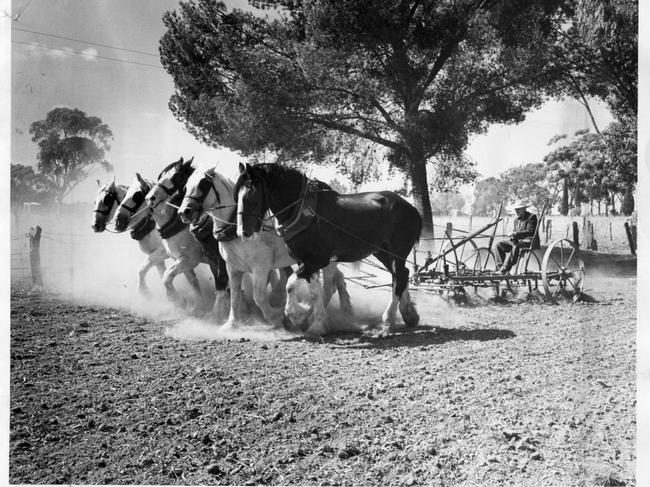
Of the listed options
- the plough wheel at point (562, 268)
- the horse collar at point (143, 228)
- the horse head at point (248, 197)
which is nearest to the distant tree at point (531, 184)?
the plough wheel at point (562, 268)

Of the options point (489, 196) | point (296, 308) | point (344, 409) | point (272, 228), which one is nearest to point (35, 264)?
point (272, 228)

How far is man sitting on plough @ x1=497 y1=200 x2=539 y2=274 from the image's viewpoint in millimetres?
4242

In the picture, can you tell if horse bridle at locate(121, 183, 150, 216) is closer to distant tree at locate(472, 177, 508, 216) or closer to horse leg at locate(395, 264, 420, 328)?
horse leg at locate(395, 264, 420, 328)

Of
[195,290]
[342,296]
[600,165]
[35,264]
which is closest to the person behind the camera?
[600,165]

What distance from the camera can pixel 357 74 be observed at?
4.08m

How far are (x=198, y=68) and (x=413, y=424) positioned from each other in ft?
10.1

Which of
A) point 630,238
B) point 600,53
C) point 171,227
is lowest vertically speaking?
point 630,238

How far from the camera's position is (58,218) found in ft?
12.8

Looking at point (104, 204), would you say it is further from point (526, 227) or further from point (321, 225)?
point (526, 227)

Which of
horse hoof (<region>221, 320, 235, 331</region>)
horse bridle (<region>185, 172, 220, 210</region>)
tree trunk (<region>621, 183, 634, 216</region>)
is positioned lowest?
horse hoof (<region>221, 320, 235, 331</region>)

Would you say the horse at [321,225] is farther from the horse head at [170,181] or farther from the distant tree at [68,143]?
the distant tree at [68,143]

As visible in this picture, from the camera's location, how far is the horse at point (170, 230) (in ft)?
14.5

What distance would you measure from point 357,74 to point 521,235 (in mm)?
1918

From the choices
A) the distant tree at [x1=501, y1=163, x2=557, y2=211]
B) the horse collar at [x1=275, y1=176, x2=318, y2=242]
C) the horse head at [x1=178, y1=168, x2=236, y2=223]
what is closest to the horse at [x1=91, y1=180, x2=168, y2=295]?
the horse head at [x1=178, y1=168, x2=236, y2=223]
